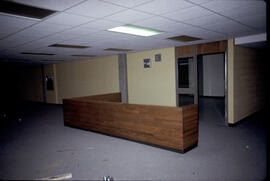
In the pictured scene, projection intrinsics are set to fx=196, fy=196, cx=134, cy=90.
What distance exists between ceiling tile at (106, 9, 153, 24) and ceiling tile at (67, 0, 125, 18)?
0.15 m

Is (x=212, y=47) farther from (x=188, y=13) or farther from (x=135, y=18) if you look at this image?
(x=135, y=18)

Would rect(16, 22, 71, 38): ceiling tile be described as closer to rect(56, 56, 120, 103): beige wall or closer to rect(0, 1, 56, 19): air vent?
rect(0, 1, 56, 19): air vent

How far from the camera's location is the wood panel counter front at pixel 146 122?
3893 millimetres

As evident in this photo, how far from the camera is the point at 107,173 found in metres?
3.22

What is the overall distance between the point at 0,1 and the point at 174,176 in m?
3.51

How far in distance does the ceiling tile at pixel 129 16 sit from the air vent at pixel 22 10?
3.31ft

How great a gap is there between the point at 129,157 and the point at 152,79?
428 cm

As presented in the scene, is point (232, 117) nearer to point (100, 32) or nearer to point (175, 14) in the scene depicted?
point (175, 14)

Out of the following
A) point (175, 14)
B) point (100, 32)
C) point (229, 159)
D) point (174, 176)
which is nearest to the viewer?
point (174, 176)

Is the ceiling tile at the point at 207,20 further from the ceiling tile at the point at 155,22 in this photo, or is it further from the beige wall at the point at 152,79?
the beige wall at the point at 152,79

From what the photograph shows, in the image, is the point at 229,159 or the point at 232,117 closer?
the point at 229,159

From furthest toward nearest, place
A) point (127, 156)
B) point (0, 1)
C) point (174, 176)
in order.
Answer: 1. point (127, 156)
2. point (174, 176)
3. point (0, 1)

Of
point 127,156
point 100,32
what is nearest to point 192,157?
point 127,156

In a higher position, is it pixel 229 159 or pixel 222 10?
pixel 222 10
